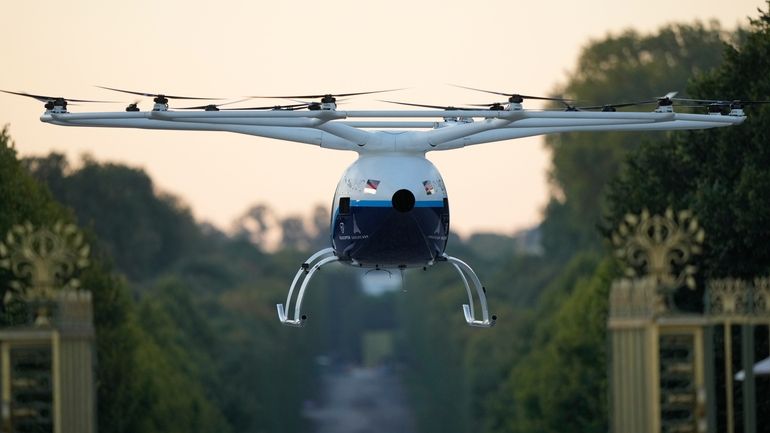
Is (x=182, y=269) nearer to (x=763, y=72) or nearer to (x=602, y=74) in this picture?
(x=602, y=74)

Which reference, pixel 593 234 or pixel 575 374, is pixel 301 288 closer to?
pixel 575 374

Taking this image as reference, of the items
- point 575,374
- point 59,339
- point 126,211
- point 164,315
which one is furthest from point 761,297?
point 126,211

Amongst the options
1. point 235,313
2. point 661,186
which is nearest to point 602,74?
point 235,313

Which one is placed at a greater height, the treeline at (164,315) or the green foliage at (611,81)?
the green foliage at (611,81)

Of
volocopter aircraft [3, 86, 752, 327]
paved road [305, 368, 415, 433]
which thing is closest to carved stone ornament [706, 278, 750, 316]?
volocopter aircraft [3, 86, 752, 327]

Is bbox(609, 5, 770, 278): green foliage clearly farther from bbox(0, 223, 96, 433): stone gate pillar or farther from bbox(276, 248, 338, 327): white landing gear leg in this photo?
bbox(0, 223, 96, 433): stone gate pillar

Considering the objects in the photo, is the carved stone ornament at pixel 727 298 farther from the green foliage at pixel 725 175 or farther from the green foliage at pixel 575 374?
the green foliage at pixel 575 374

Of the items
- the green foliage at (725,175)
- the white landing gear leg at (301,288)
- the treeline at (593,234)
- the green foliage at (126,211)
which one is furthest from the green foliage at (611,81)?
the white landing gear leg at (301,288)
